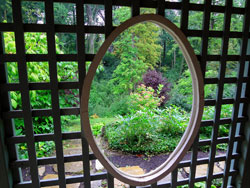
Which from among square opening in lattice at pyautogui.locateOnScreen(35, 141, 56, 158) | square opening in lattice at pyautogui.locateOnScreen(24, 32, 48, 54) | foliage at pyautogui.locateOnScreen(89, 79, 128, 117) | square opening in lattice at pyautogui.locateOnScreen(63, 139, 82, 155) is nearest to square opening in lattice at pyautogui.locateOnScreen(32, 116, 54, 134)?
square opening in lattice at pyautogui.locateOnScreen(35, 141, 56, 158)

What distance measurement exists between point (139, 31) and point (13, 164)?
2773 millimetres

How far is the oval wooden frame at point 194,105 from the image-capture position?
903 mm

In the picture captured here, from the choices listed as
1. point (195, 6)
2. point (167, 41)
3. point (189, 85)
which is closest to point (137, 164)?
point (195, 6)

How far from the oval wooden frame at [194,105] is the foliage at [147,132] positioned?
1.15 m

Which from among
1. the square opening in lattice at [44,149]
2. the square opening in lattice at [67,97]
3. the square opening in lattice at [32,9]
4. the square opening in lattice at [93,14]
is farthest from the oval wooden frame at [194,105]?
the square opening in lattice at [93,14]

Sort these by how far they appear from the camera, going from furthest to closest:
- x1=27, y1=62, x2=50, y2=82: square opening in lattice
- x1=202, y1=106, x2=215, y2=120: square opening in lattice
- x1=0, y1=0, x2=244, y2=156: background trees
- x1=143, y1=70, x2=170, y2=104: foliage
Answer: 1. x1=143, y1=70, x2=170, y2=104: foliage
2. x1=0, y1=0, x2=244, y2=156: background trees
3. x1=202, y1=106, x2=215, y2=120: square opening in lattice
4. x1=27, y1=62, x2=50, y2=82: square opening in lattice

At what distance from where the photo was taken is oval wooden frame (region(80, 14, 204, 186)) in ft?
2.96

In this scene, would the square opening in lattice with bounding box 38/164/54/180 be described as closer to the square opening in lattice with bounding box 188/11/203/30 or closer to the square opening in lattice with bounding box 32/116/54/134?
the square opening in lattice with bounding box 32/116/54/134

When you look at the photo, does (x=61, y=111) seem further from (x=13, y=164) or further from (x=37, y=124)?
(x=37, y=124)

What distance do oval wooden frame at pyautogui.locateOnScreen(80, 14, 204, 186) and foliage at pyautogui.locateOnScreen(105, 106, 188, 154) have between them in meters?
1.15

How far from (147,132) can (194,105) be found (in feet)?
4.49

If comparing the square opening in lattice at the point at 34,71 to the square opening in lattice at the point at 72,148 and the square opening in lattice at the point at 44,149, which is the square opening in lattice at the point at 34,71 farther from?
the square opening in lattice at the point at 72,148

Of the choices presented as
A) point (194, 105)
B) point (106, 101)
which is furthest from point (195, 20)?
point (194, 105)

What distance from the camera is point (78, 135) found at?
980 millimetres
